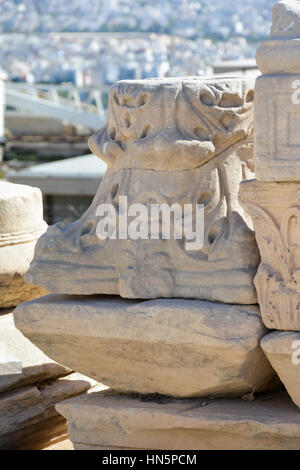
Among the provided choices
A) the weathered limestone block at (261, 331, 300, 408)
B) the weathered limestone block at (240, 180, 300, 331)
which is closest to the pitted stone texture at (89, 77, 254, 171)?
the weathered limestone block at (240, 180, 300, 331)

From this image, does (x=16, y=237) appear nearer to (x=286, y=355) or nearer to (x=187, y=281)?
(x=187, y=281)

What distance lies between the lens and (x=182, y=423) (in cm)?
401

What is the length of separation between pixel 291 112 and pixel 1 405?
7.65 feet

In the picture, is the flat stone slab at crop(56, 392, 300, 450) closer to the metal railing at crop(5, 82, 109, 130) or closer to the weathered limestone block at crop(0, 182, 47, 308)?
the weathered limestone block at crop(0, 182, 47, 308)

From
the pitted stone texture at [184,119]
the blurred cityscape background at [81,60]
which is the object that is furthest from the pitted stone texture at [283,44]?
the blurred cityscape background at [81,60]

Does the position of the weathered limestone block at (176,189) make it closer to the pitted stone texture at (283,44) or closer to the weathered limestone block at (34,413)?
the pitted stone texture at (283,44)

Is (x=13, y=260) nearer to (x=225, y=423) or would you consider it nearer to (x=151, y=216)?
(x=151, y=216)

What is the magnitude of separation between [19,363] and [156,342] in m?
1.24

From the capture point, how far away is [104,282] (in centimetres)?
417

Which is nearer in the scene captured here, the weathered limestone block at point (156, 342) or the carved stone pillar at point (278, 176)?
the carved stone pillar at point (278, 176)

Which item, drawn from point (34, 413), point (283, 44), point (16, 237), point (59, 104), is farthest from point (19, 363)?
point (59, 104)

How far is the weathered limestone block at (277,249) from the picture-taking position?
3.76m

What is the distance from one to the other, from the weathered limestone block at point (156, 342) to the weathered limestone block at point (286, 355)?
76 millimetres

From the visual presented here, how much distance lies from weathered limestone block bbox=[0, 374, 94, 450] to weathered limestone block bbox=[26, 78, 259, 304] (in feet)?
3.14
